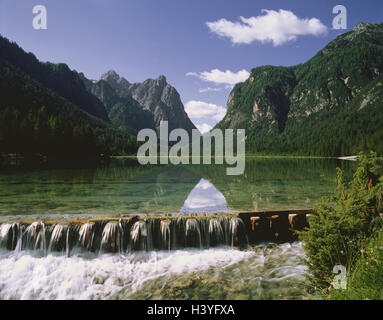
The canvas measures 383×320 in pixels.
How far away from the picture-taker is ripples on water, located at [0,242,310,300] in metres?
8.13

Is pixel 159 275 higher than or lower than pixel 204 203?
lower

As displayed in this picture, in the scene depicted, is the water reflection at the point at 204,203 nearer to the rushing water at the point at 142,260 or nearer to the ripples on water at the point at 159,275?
the rushing water at the point at 142,260

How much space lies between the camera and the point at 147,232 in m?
11.9

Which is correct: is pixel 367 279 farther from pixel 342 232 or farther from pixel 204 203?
pixel 204 203

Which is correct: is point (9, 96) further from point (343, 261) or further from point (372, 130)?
point (372, 130)

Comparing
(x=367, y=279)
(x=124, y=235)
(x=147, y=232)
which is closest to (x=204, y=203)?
(x=147, y=232)

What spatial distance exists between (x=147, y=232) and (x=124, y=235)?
1.09m

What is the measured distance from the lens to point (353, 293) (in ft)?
16.8

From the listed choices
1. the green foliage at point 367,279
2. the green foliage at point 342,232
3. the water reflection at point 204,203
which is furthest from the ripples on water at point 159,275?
the water reflection at point 204,203

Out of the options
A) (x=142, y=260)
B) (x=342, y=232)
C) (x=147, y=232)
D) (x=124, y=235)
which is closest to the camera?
(x=342, y=232)

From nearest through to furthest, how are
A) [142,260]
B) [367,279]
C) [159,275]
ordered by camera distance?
[367,279], [159,275], [142,260]

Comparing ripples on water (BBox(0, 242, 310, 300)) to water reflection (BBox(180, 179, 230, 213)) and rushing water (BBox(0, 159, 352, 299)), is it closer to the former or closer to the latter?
rushing water (BBox(0, 159, 352, 299))

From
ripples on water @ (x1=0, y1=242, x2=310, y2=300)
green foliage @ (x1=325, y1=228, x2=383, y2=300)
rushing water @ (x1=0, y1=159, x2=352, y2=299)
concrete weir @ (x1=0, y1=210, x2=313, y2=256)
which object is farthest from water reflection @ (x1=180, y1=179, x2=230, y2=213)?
green foliage @ (x1=325, y1=228, x2=383, y2=300)
